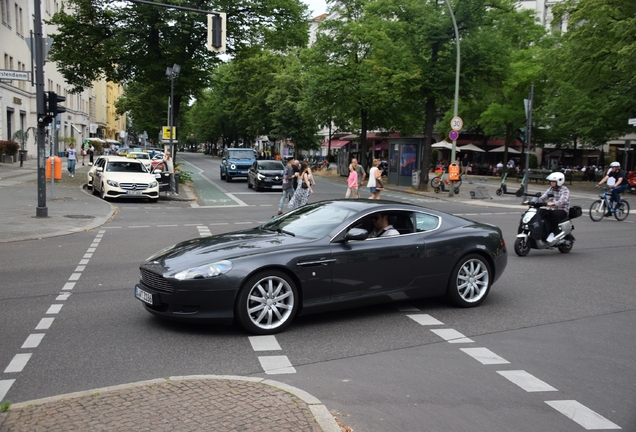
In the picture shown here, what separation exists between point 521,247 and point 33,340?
931 cm

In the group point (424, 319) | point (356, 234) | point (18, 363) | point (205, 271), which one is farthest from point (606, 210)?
point (18, 363)

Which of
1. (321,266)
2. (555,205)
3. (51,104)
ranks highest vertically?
(51,104)

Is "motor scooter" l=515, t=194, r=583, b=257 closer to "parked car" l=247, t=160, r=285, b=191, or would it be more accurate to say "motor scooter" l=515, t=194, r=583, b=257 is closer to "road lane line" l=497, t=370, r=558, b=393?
"road lane line" l=497, t=370, r=558, b=393

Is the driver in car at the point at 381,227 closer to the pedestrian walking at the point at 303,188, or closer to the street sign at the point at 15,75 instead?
the pedestrian walking at the point at 303,188

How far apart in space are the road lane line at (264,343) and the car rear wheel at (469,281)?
2.60 metres

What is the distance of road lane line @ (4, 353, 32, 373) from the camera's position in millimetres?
5277

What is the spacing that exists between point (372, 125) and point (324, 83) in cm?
815

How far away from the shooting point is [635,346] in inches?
254

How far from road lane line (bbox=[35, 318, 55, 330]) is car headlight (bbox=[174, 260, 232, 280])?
5.24 ft

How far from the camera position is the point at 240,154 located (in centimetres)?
4028

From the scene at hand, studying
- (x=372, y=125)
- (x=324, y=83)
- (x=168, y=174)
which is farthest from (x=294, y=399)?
(x=372, y=125)

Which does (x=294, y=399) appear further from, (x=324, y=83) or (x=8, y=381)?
(x=324, y=83)

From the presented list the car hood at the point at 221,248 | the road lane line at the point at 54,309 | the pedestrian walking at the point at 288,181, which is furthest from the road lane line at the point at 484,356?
the pedestrian walking at the point at 288,181

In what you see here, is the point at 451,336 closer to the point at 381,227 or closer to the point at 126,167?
the point at 381,227
